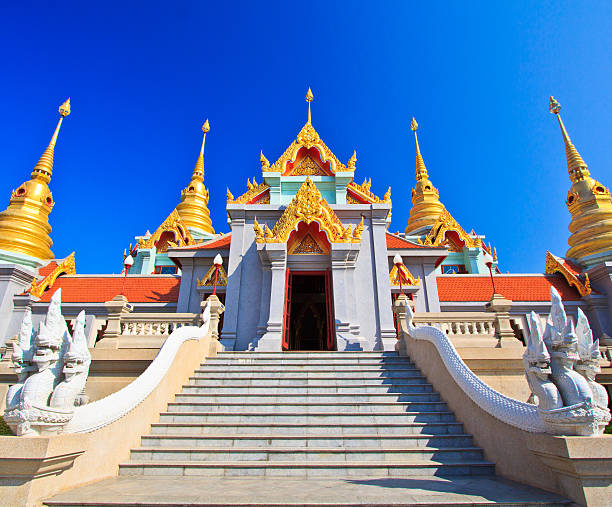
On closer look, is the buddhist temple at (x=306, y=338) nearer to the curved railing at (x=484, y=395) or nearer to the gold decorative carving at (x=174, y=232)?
the curved railing at (x=484, y=395)

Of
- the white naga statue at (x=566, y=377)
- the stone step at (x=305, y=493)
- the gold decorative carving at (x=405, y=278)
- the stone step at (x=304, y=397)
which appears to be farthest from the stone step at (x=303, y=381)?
the gold decorative carving at (x=405, y=278)

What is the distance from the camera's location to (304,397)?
6.82 metres

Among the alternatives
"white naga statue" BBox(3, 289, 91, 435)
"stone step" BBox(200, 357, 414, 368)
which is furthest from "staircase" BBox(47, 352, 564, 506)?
"white naga statue" BBox(3, 289, 91, 435)

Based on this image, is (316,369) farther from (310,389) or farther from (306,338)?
(306,338)

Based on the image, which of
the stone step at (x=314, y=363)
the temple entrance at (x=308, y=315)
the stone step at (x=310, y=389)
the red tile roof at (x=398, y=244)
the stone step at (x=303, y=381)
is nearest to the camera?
the stone step at (x=310, y=389)

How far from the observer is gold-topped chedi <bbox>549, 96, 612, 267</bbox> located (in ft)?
60.0

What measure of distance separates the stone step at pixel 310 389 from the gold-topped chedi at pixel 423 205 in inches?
889

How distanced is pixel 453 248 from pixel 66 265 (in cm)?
2199

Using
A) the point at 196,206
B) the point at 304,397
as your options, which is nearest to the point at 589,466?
the point at 304,397

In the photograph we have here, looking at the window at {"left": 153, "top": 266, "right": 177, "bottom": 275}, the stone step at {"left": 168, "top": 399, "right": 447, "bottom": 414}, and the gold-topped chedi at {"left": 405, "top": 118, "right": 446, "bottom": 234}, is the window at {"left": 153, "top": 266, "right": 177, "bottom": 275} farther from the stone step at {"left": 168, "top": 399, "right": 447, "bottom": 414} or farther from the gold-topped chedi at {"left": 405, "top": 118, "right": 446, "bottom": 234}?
the stone step at {"left": 168, "top": 399, "right": 447, "bottom": 414}

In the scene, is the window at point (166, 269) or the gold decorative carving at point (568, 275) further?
the window at point (166, 269)

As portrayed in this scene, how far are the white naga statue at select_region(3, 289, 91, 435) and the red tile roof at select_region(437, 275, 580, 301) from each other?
14.0 m

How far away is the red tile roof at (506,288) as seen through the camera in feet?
50.8

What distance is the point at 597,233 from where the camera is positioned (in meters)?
18.6
